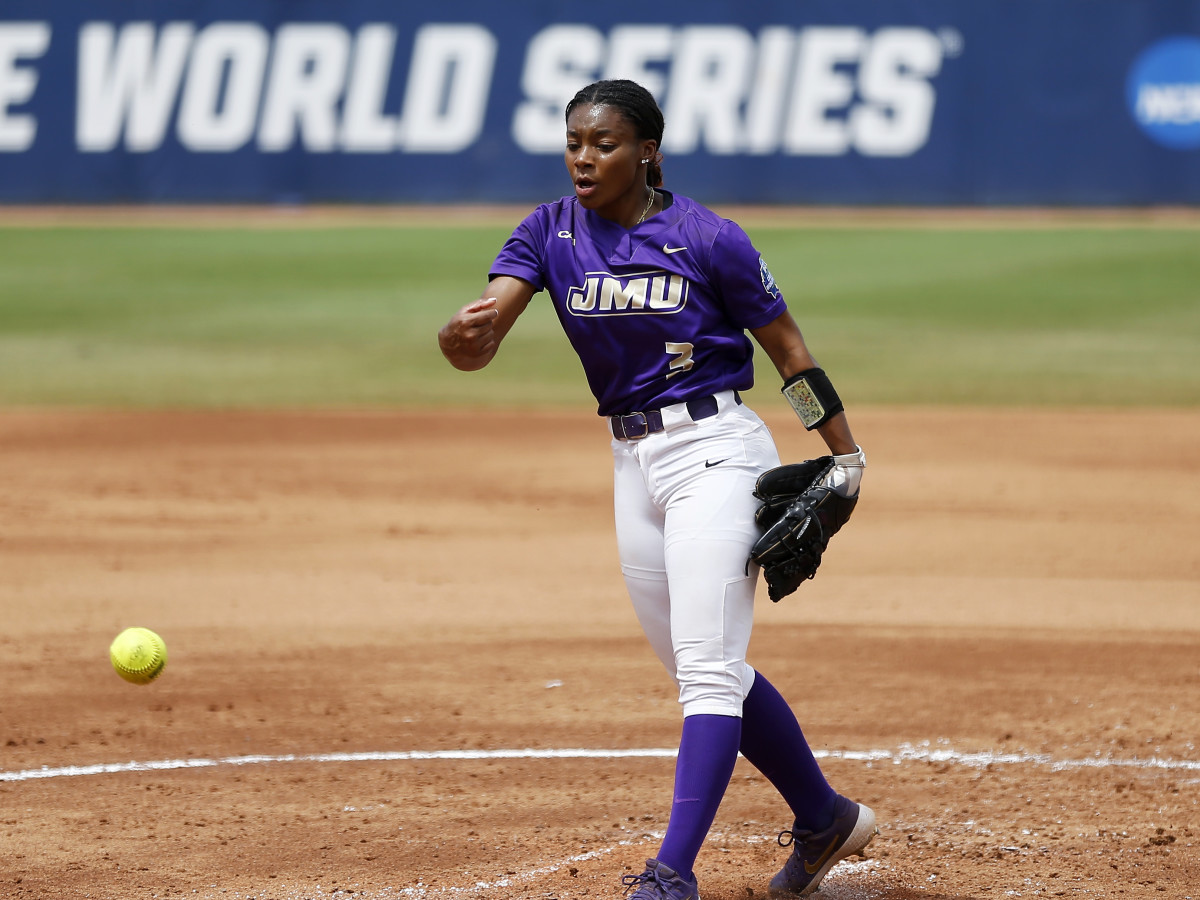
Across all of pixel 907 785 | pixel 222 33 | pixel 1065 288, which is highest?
pixel 222 33

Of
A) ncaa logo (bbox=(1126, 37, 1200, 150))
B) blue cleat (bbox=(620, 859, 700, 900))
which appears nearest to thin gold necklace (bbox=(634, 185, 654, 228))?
→ blue cleat (bbox=(620, 859, 700, 900))

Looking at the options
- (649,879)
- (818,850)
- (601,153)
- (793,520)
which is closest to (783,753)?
(818,850)

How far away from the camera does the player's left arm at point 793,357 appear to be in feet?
11.8

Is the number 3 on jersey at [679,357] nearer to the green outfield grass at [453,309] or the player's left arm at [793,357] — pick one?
the player's left arm at [793,357]

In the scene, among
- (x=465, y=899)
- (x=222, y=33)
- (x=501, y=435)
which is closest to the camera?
(x=465, y=899)

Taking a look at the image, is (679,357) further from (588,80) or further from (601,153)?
(588,80)

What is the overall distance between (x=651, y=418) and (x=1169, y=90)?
2061 cm

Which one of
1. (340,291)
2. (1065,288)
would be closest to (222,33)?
(340,291)

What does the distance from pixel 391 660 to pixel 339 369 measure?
27.2 feet

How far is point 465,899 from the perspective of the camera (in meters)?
3.73

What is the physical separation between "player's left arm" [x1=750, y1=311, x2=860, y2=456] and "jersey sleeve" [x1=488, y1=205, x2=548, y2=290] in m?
0.55

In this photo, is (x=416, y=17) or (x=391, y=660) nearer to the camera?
(x=391, y=660)

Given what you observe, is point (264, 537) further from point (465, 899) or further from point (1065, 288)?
point (1065, 288)

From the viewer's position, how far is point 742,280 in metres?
3.51
